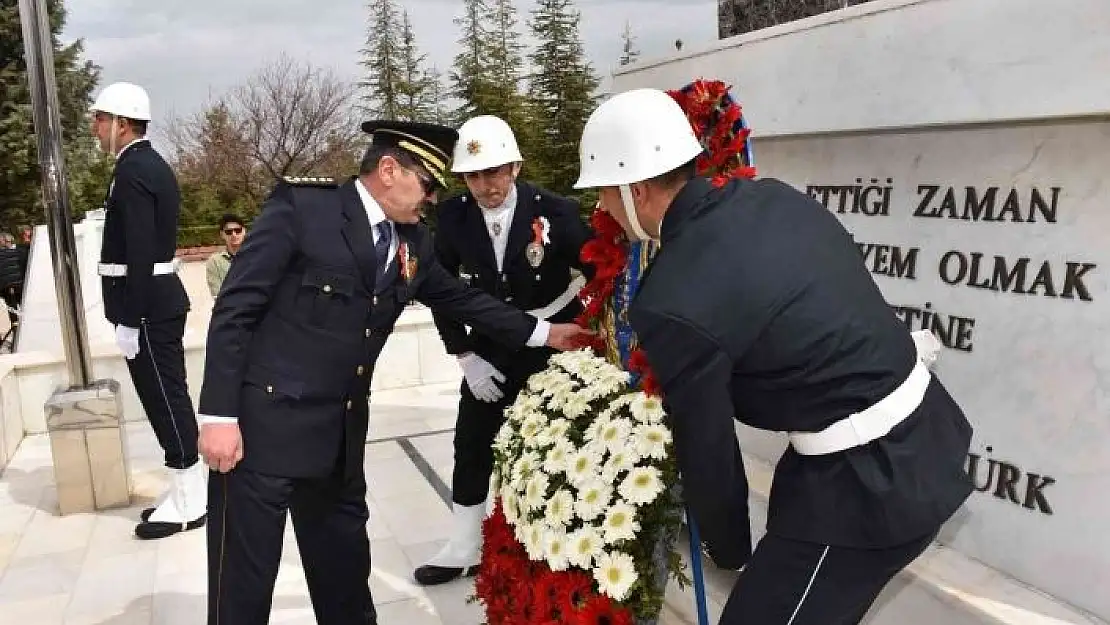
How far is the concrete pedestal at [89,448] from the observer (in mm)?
4691

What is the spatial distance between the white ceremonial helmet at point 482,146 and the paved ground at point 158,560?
5.83 ft

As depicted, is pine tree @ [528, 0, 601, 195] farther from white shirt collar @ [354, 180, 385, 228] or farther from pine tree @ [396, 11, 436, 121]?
white shirt collar @ [354, 180, 385, 228]

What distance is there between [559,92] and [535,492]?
94.1ft

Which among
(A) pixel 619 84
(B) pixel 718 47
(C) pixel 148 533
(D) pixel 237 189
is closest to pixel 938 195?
(B) pixel 718 47

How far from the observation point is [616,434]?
2201mm

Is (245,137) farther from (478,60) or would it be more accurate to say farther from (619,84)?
(619,84)

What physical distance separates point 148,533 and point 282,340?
247cm

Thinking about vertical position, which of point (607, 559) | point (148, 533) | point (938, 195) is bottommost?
point (148, 533)

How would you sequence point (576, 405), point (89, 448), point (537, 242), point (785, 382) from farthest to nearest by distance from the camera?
point (89, 448) → point (537, 242) → point (576, 405) → point (785, 382)

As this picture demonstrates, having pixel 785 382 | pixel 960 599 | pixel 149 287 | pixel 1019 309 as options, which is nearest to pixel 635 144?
pixel 785 382

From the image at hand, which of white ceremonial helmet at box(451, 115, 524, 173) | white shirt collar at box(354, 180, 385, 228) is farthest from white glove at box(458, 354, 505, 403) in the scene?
white shirt collar at box(354, 180, 385, 228)

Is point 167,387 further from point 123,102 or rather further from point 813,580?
point 813,580

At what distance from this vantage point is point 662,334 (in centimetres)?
161

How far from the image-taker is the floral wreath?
262cm
